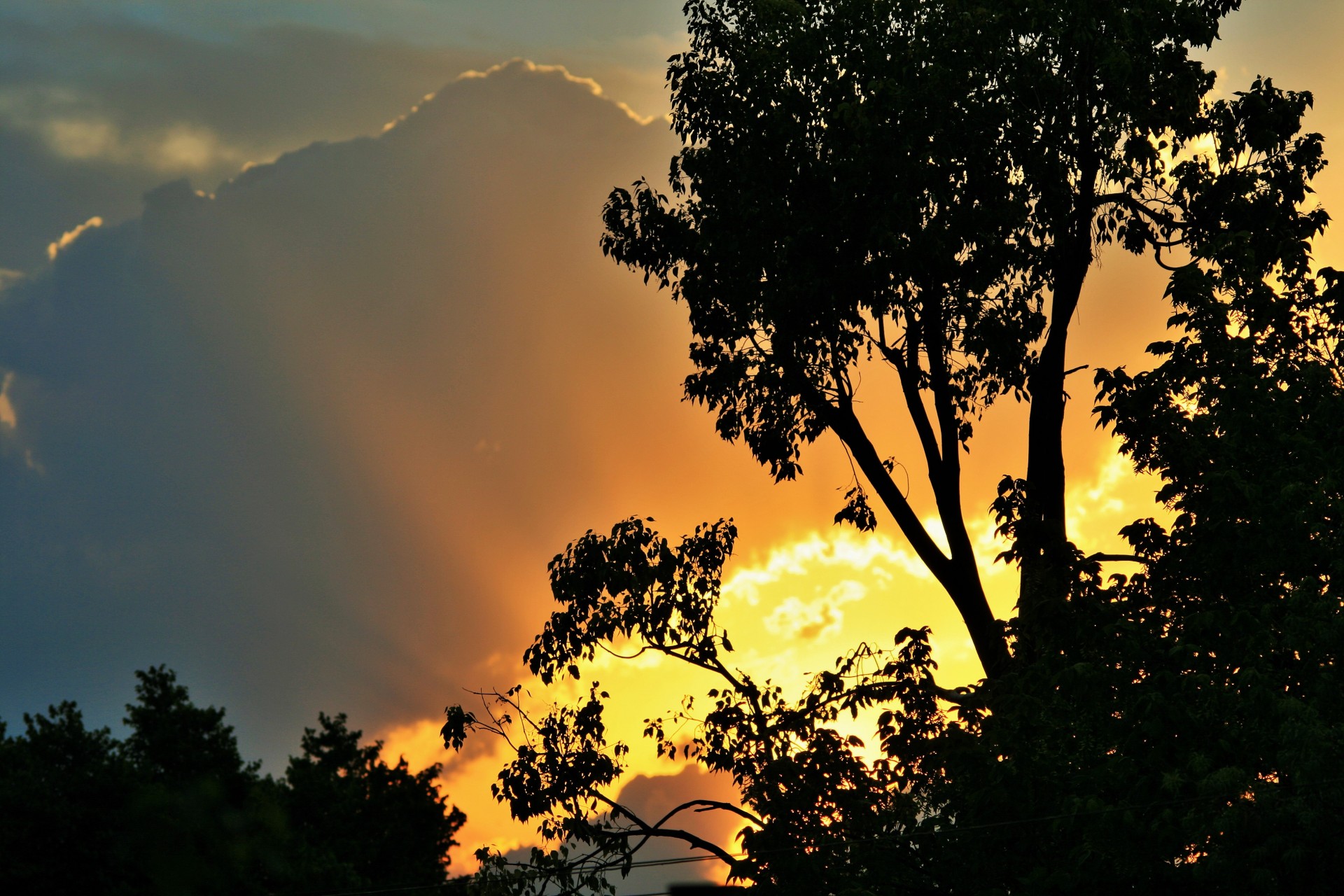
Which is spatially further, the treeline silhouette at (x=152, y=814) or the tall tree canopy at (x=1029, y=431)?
the treeline silhouette at (x=152, y=814)

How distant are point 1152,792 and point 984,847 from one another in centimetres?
211

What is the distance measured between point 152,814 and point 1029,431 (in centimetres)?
3883

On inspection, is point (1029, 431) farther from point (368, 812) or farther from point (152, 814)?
point (368, 812)

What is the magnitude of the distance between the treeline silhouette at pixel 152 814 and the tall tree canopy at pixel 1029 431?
30913 mm

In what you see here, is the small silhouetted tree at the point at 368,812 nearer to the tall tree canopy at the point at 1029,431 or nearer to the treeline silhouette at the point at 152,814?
the treeline silhouette at the point at 152,814

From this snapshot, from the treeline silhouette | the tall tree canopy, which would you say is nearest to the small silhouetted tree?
the treeline silhouette

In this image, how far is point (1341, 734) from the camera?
34.7 feet

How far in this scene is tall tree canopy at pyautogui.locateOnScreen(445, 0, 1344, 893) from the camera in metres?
12.0

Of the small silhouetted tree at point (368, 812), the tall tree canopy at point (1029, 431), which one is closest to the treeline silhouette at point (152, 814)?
the small silhouetted tree at point (368, 812)

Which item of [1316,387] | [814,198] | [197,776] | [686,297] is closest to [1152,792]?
[1316,387]

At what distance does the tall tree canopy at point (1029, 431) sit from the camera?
1202 centimetres

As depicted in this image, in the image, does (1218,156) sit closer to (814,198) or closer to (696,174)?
(814,198)

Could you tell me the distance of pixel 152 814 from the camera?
45.1 metres

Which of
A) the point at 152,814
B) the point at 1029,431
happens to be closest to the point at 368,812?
the point at 152,814
